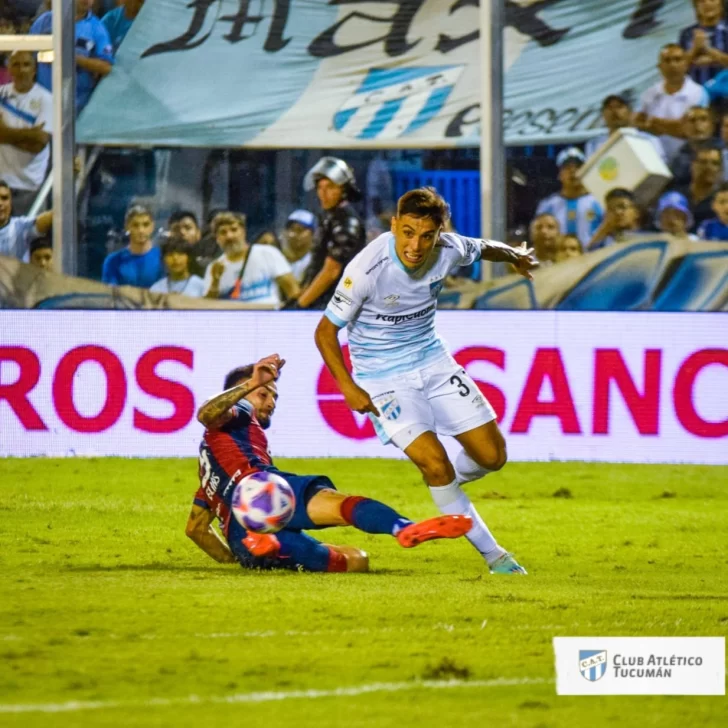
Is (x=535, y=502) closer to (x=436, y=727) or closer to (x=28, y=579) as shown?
(x=28, y=579)

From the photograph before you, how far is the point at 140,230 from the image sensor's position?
13.9m

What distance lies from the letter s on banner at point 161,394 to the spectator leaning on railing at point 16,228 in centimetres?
226

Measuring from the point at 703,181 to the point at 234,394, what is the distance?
7.38 metres

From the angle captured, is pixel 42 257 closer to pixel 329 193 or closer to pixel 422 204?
pixel 329 193

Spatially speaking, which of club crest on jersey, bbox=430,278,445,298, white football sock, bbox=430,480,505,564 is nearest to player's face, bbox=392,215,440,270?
club crest on jersey, bbox=430,278,445,298

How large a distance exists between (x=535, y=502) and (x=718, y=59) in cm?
507

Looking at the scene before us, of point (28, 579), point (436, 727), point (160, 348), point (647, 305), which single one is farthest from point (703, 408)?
point (436, 727)

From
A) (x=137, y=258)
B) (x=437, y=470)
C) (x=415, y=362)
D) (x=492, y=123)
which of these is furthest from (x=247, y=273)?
(x=437, y=470)

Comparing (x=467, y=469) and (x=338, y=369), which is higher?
(x=338, y=369)

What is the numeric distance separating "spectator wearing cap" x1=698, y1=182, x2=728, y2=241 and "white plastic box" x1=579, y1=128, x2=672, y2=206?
0.48 meters

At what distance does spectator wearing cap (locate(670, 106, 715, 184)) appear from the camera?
1337cm

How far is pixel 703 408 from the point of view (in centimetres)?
1177

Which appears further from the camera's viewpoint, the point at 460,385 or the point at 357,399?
the point at 460,385

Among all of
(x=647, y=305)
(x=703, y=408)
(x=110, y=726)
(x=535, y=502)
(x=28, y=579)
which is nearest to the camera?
(x=110, y=726)
